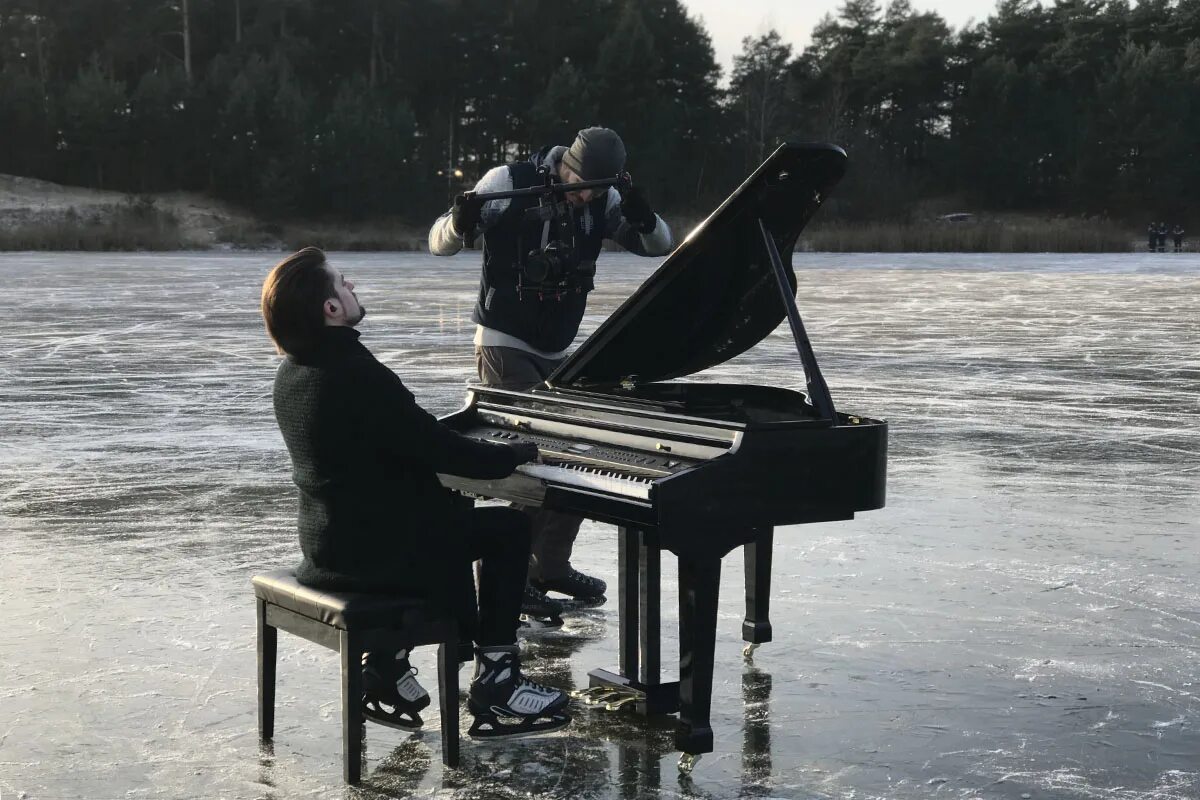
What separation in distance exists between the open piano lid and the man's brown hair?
3.19 feet

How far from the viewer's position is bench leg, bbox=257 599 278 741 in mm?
4969

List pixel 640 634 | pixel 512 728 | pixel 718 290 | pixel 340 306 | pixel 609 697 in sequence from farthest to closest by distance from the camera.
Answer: pixel 718 290
pixel 609 697
pixel 640 634
pixel 512 728
pixel 340 306

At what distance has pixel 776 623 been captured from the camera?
6.60m

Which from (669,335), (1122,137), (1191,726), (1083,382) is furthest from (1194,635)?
(1122,137)

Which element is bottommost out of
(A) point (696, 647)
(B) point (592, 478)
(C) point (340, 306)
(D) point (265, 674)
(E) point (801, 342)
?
(D) point (265, 674)

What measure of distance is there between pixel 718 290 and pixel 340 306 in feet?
4.79

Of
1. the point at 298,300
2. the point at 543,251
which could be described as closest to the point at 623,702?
the point at 298,300

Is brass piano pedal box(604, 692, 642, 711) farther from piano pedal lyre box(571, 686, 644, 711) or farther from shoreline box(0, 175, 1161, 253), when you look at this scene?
shoreline box(0, 175, 1161, 253)

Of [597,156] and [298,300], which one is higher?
[597,156]

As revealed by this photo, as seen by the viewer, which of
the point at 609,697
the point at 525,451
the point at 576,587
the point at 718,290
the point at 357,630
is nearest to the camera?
the point at 357,630

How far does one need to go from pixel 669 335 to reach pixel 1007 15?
100 meters

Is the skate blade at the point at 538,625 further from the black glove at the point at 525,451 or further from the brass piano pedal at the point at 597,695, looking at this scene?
the black glove at the point at 525,451

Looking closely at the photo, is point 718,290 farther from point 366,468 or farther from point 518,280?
point 366,468

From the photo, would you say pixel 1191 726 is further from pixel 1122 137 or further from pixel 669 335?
pixel 1122 137
